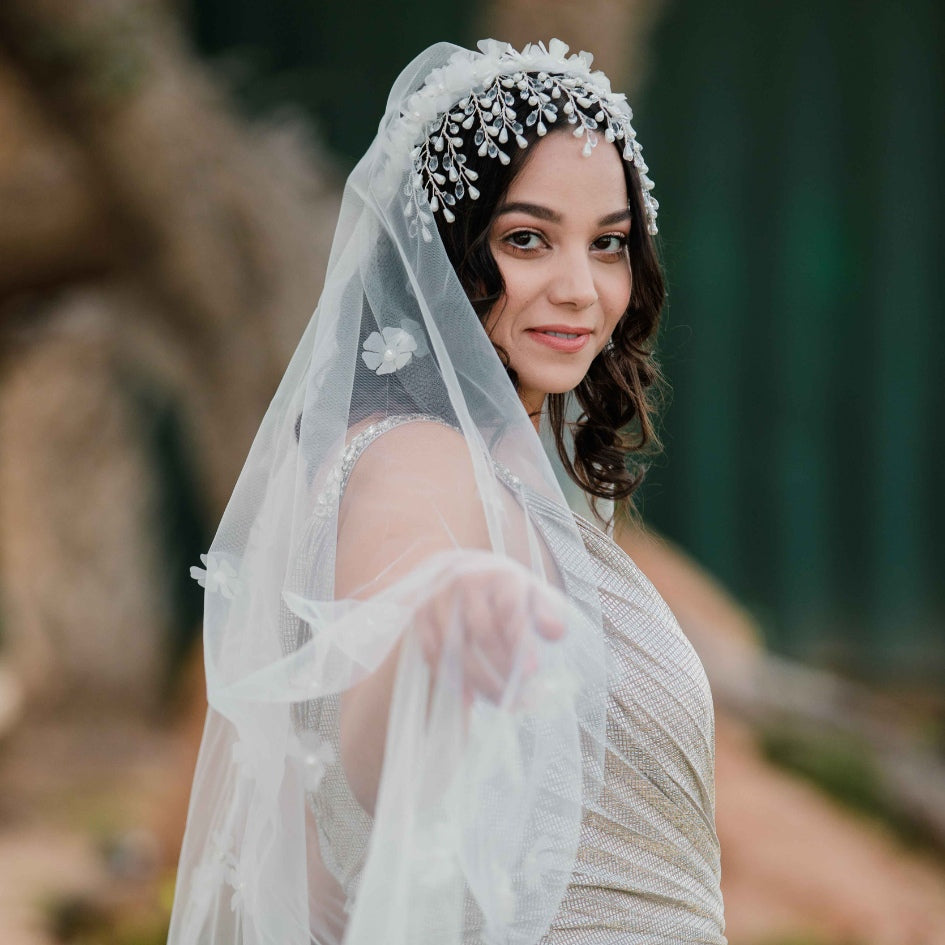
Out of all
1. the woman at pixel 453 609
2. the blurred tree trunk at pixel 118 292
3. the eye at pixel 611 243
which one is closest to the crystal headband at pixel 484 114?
the woman at pixel 453 609

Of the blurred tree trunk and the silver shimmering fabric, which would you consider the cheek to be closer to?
the silver shimmering fabric

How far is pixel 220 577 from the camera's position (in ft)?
4.72

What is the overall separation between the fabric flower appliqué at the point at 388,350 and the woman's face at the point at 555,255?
16 cm

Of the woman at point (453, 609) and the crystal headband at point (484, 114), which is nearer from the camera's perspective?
the woman at point (453, 609)

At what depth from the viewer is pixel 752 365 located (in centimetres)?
477

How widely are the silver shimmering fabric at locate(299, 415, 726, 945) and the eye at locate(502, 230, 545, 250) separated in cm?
31

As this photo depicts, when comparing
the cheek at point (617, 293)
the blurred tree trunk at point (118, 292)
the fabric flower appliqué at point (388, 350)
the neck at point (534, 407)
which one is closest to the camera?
the fabric flower appliqué at point (388, 350)

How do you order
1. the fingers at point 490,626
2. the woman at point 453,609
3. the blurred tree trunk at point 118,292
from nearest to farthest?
1. the fingers at point 490,626
2. the woman at point 453,609
3. the blurred tree trunk at point 118,292

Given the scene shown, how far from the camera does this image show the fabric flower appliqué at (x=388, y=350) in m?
1.40

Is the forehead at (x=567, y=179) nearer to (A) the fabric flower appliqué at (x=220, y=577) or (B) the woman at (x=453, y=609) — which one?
(B) the woman at (x=453, y=609)

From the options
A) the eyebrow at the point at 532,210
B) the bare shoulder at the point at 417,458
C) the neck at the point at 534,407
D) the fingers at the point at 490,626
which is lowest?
the fingers at the point at 490,626

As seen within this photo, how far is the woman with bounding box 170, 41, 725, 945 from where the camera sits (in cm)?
107

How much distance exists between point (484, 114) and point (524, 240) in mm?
177

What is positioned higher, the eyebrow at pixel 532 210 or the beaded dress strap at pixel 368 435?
the eyebrow at pixel 532 210
